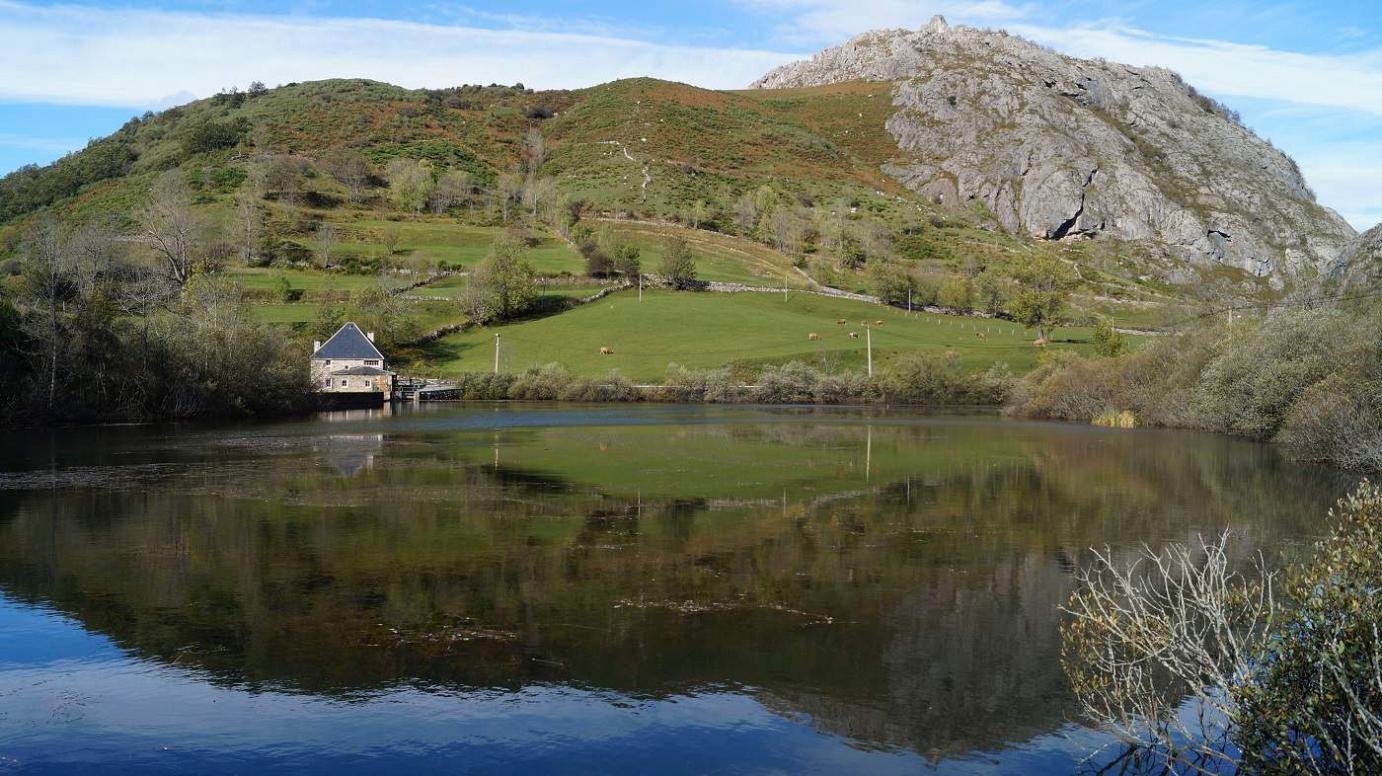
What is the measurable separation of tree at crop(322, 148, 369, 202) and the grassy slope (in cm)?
5320

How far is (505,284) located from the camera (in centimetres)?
8806

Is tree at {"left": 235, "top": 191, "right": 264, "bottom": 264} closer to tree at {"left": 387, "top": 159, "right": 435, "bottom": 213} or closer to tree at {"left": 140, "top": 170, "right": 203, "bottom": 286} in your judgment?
tree at {"left": 140, "top": 170, "right": 203, "bottom": 286}

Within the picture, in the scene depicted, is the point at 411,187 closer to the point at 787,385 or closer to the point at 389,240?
the point at 389,240

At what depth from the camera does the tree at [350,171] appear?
13038 centimetres

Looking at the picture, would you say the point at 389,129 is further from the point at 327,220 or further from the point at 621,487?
the point at 621,487

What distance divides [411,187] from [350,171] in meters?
12.5

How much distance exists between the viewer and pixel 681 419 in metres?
54.6

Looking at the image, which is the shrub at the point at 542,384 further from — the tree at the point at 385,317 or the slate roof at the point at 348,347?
the tree at the point at 385,317

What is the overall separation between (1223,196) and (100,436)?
193m

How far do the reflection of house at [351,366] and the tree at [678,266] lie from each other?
3490 cm

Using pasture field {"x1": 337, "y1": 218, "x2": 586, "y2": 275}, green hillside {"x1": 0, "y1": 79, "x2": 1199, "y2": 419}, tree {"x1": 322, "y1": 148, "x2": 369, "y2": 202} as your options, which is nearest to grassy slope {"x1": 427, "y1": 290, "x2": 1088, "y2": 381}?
green hillside {"x1": 0, "y1": 79, "x2": 1199, "y2": 419}

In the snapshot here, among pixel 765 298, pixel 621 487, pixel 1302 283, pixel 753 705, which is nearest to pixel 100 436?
pixel 621 487

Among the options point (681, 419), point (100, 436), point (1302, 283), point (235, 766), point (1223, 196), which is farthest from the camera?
point (1223, 196)

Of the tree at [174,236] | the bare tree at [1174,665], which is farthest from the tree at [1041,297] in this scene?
the bare tree at [1174,665]
